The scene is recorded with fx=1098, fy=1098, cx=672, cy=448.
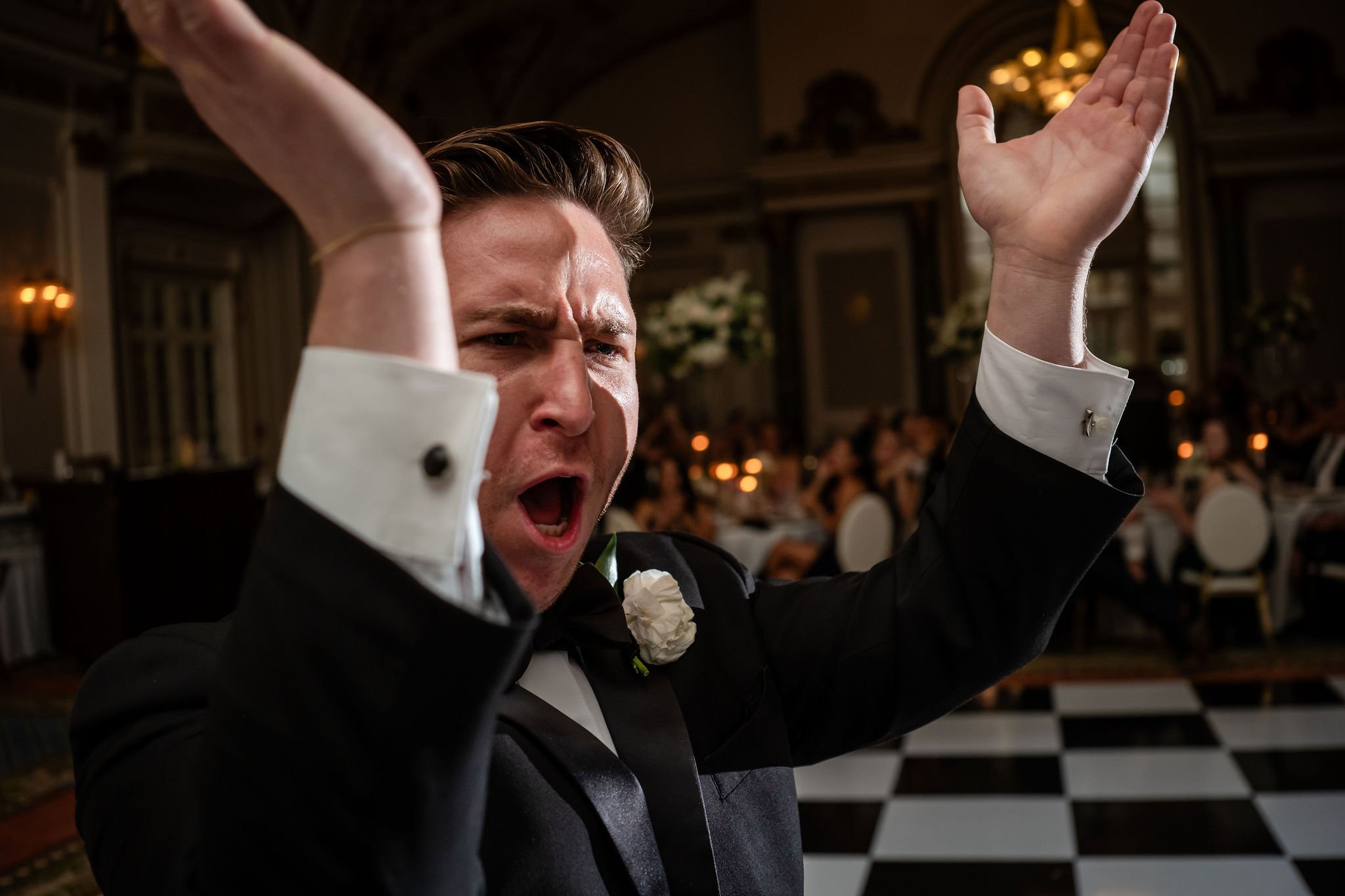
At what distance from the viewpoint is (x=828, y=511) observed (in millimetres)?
6633

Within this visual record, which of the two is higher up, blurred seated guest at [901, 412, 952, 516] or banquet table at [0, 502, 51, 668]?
blurred seated guest at [901, 412, 952, 516]

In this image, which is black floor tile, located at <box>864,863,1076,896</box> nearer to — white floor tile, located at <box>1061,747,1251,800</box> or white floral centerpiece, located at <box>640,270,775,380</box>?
white floor tile, located at <box>1061,747,1251,800</box>

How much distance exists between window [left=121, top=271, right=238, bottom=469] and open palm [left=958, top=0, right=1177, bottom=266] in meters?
9.16

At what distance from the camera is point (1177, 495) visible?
6.24 meters

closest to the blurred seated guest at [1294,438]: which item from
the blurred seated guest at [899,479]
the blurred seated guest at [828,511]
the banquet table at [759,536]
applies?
the blurred seated guest at [899,479]

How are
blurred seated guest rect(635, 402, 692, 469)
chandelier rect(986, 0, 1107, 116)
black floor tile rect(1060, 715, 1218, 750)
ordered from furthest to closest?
1. blurred seated guest rect(635, 402, 692, 469)
2. chandelier rect(986, 0, 1107, 116)
3. black floor tile rect(1060, 715, 1218, 750)

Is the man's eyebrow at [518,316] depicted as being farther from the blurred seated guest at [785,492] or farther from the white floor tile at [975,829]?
the blurred seated guest at [785,492]

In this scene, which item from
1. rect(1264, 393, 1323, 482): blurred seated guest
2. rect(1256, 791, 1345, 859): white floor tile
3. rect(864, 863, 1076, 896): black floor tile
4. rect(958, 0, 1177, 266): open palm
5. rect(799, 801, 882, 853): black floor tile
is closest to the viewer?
rect(958, 0, 1177, 266): open palm

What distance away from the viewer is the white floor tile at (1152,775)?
144 inches

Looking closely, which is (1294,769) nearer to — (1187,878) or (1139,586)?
(1187,878)

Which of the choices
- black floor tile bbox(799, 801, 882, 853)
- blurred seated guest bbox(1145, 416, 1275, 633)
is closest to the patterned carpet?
black floor tile bbox(799, 801, 882, 853)

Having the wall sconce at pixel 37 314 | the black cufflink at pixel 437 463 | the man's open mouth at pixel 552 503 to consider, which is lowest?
the man's open mouth at pixel 552 503

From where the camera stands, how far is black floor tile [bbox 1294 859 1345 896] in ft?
9.37

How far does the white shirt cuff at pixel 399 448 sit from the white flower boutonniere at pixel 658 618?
47 centimetres
